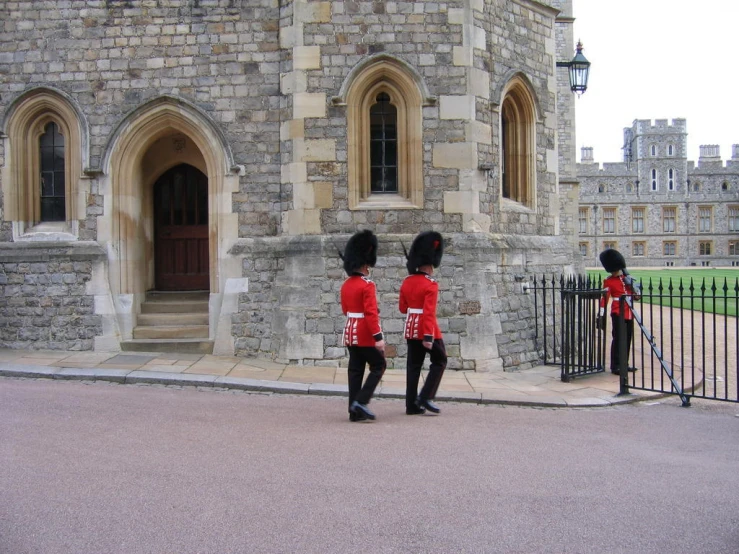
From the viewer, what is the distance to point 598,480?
4.81 m

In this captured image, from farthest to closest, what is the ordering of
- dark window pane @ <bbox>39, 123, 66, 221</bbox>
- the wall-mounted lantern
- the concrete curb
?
the wall-mounted lantern, dark window pane @ <bbox>39, 123, 66, 221</bbox>, the concrete curb

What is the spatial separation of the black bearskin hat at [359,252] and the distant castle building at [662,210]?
202 ft

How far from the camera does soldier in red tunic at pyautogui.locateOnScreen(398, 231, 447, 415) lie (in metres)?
6.65

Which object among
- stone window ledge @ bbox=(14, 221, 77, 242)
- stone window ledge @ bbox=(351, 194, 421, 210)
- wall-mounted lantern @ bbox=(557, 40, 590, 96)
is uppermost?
wall-mounted lantern @ bbox=(557, 40, 590, 96)

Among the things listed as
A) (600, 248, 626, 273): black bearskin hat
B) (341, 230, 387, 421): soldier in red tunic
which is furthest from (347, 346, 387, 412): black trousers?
(600, 248, 626, 273): black bearskin hat

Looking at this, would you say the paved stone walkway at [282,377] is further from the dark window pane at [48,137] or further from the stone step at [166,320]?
the dark window pane at [48,137]

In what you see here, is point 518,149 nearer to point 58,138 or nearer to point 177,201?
point 177,201

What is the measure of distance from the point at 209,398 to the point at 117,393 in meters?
1.08

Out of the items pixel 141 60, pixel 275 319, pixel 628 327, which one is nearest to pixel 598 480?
pixel 628 327

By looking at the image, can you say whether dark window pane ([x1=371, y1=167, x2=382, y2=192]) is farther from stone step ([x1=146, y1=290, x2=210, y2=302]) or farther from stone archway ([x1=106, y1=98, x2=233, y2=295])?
stone step ([x1=146, y1=290, x2=210, y2=302])

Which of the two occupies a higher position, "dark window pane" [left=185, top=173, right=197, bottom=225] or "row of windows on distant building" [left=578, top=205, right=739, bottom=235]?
"row of windows on distant building" [left=578, top=205, right=739, bottom=235]

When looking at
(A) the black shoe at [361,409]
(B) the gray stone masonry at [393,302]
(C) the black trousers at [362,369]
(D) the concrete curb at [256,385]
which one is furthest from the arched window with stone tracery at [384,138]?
(A) the black shoe at [361,409]

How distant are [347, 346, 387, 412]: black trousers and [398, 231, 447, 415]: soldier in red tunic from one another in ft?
1.25

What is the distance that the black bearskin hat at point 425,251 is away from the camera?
22.3 ft
